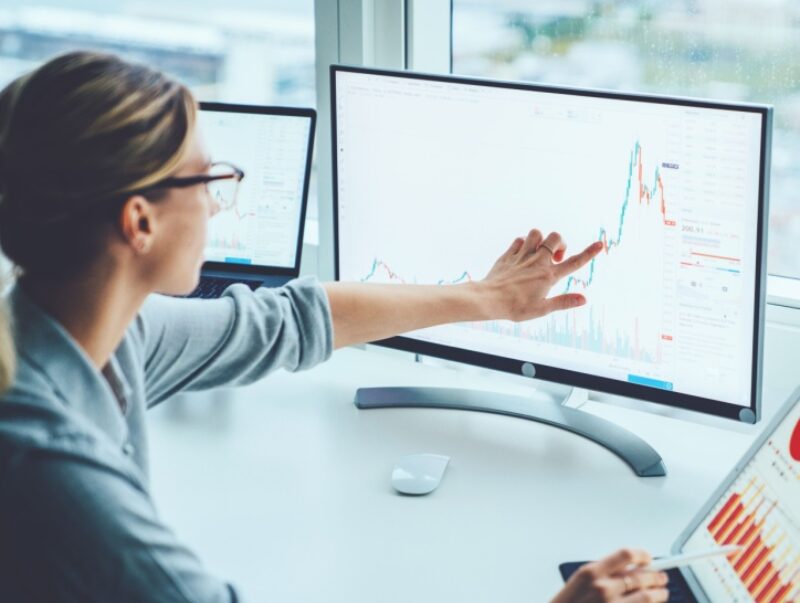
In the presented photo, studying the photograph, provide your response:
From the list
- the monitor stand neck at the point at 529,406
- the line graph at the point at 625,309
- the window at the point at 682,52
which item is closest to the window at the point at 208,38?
the window at the point at 682,52

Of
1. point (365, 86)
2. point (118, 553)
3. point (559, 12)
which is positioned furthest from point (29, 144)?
point (559, 12)

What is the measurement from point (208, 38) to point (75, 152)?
1.35 m

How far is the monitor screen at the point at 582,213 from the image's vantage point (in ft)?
4.36

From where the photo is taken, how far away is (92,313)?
40.6 inches

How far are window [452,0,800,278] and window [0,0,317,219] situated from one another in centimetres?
41

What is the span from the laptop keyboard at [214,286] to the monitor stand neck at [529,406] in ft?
0.91

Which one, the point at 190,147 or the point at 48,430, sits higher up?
the point at 190,147

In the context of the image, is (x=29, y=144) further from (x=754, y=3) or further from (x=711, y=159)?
(x=754, y=3)

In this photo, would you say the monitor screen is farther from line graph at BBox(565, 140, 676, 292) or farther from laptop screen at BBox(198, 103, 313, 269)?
laptop screen at BBox(198, 103, 313, 269)

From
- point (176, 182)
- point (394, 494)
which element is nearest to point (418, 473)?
point (394, 494)

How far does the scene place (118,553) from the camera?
91 cm

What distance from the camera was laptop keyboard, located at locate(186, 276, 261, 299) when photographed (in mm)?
1764

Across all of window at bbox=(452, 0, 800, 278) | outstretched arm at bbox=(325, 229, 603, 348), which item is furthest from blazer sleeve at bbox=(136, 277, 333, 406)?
window at bbox=(452, 0, 800, 278)

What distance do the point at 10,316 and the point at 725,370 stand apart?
2.81 feet
